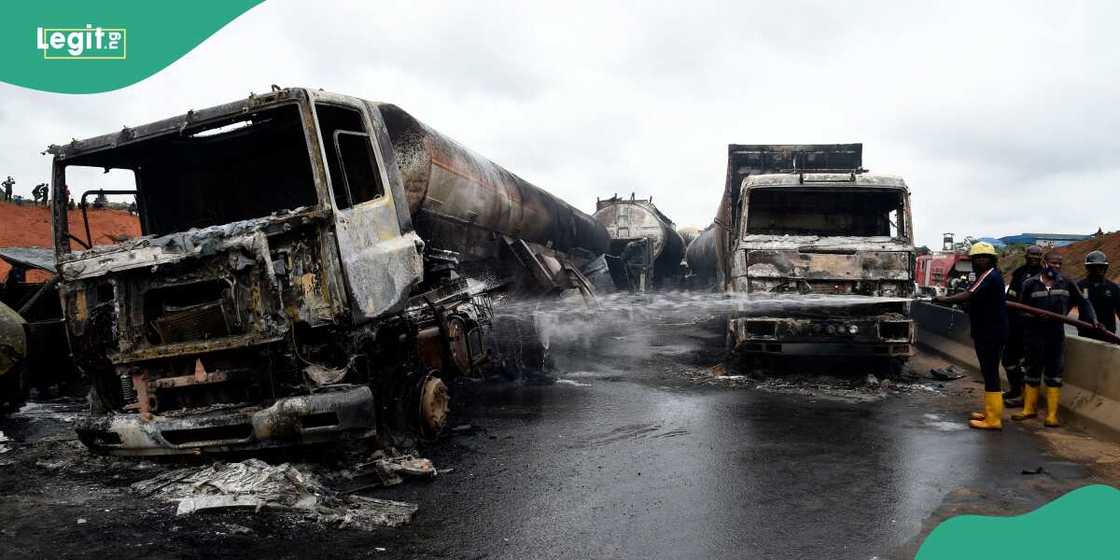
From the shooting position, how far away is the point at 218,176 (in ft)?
20.0

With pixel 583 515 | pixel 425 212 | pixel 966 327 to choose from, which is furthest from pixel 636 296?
pixel 583 515

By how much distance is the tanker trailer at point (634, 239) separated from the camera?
20.4 meters

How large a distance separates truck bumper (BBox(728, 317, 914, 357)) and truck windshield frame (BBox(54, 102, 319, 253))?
204 inches

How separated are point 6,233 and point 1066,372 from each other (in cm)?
3902

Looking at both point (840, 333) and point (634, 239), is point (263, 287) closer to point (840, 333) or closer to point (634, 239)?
point (840, 333)

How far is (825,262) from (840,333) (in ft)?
2.92

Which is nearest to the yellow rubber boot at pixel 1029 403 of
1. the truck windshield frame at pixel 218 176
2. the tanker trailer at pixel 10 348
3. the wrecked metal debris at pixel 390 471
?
the wrecked metal debris at pixel 390 471

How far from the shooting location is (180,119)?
208 inches

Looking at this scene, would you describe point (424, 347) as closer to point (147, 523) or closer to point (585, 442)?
point (585, 442)

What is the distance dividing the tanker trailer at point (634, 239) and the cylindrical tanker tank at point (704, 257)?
116 cm

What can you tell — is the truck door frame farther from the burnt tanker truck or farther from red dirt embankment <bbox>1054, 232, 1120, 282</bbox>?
red dirt embankment <bbox>1054, 232, 1120, 282</bbox>

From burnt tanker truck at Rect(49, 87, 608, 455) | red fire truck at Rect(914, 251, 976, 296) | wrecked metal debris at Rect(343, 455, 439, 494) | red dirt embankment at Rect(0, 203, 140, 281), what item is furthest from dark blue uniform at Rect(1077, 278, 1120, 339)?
red dirt embankment at Rect(0, 203, 140, 281)

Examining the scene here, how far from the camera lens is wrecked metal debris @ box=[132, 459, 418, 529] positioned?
4117mm

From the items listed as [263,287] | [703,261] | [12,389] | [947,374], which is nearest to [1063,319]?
[947,374]
